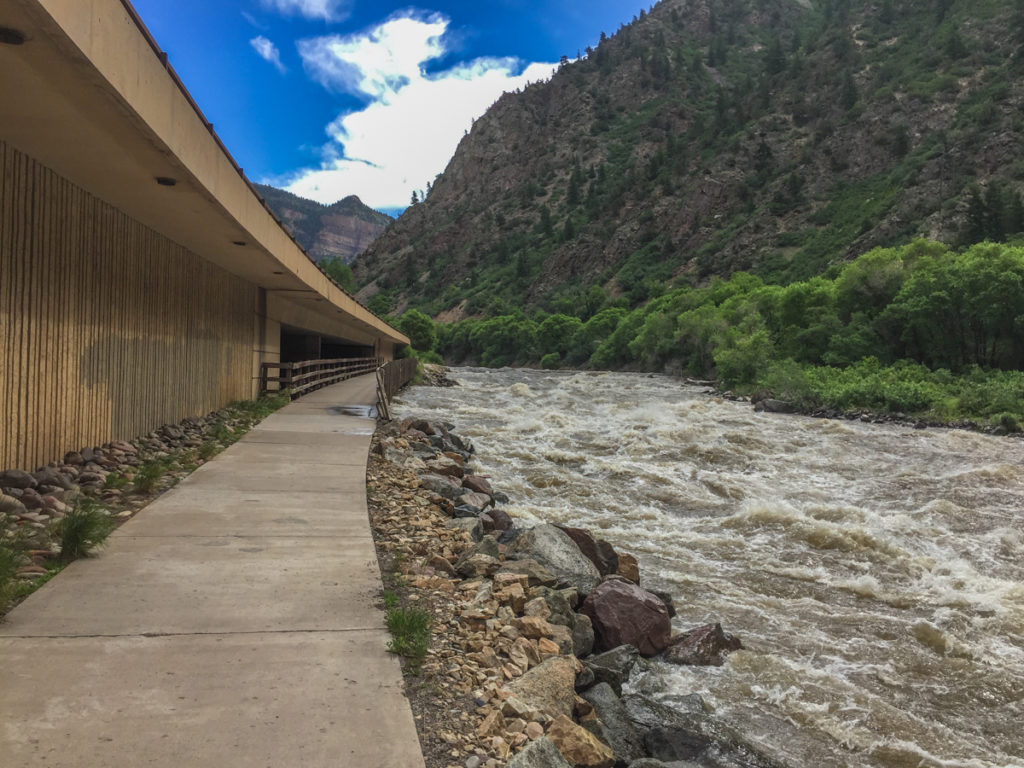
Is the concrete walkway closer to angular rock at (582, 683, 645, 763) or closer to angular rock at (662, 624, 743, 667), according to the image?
angular rock at (582, 683, 645, 763)

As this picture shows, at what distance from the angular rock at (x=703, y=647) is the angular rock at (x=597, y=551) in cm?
133

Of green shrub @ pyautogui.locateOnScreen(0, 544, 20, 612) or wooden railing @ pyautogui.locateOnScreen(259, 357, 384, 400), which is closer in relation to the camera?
green shrub @ pyautogui.locateOnScreen(0, 544, 20, 612)

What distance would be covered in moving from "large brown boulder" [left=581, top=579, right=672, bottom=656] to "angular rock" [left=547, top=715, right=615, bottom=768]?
2.14 m

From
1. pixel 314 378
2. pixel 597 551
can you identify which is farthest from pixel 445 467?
pixel 314 378

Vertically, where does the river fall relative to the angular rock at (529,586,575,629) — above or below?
below

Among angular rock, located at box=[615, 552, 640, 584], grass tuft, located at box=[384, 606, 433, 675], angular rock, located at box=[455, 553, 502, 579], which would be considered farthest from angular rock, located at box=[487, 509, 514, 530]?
grass tuft, located at box=[384, 606, 433, 675]

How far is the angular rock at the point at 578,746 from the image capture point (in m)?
3.28

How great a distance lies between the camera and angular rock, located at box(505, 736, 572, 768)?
9.36 ft

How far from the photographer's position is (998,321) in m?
27.4

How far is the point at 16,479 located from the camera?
6102 mm

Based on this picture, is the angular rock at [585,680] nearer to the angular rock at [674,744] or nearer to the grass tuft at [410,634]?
the angular rock at [674,744]

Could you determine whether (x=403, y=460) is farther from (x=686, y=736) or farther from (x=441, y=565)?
(x=686, y=736)

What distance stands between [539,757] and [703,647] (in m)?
3.17

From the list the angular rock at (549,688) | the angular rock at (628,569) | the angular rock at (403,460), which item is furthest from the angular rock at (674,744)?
the angular rock at (403,460)
